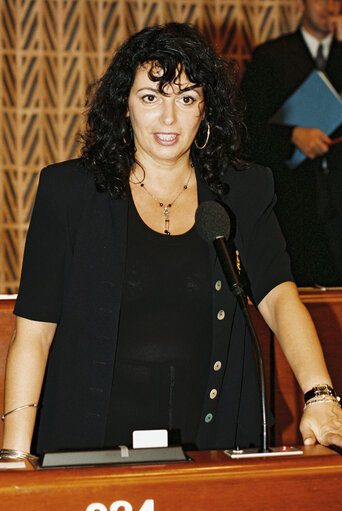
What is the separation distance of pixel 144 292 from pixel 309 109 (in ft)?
7.68

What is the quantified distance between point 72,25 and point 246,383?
11.2 ft

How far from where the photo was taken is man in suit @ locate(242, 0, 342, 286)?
3.67 meters

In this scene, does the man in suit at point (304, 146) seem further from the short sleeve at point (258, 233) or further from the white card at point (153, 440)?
the white card at point (153, 440)

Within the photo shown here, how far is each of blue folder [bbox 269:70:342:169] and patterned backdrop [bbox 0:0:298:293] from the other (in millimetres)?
1319

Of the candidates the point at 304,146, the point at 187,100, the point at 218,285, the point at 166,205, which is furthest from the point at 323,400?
the point at 304,146

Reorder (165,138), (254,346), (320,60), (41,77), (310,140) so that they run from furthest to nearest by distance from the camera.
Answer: (41,77)
(320,60)
(310,140)
(165,138)
(254,346)

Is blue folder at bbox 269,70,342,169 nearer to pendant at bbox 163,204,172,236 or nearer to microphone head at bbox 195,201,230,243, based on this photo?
pendant at bbox 163,204,172,236

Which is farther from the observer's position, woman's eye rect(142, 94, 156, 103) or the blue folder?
the blue folder

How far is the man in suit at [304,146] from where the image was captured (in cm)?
367

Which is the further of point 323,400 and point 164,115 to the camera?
point 164,115

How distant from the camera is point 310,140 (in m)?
3.64

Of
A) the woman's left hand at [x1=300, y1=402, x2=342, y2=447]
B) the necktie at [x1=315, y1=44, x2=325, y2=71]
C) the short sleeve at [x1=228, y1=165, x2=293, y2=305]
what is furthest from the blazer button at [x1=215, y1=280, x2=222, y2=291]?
the necktie at [x1=315, y1=44, x2=325, y2=71]

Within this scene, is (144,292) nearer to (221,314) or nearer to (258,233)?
(221,314)

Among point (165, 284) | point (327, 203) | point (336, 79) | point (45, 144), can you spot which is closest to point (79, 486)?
point (165, 284)
